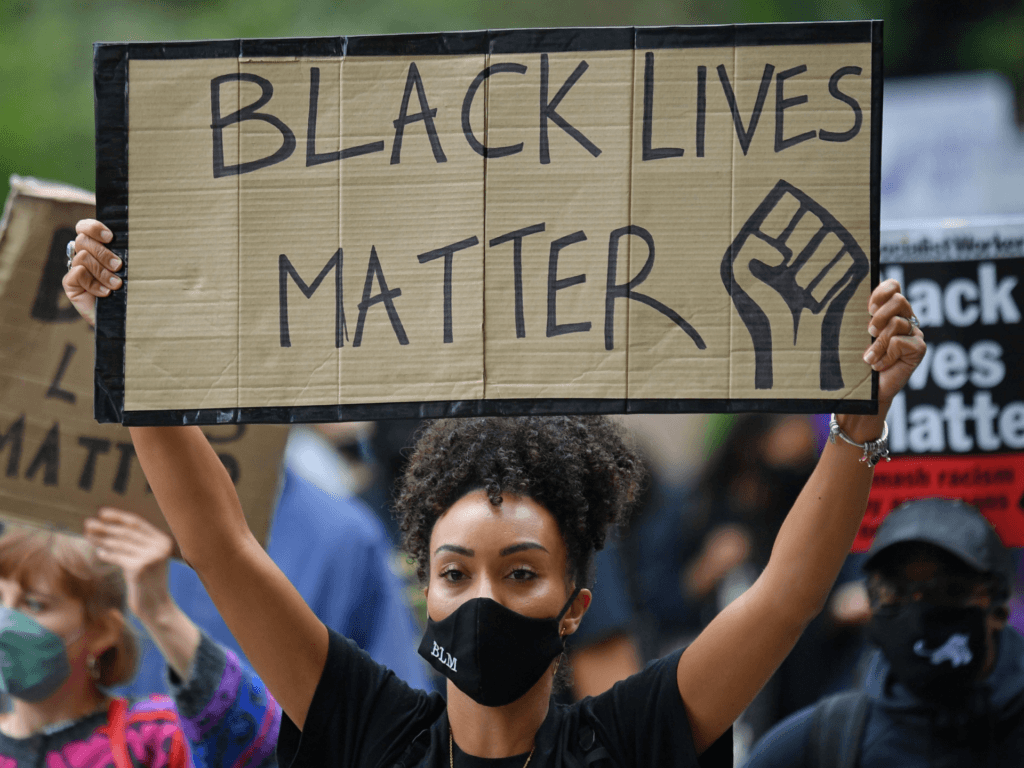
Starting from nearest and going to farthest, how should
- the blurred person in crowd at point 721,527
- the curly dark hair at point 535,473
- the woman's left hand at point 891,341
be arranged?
the woman's left hand at point 891,341
the curly dark hair at point 535,473
the blurred person in crowd at point 721,527

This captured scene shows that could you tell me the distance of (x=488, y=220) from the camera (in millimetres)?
2139

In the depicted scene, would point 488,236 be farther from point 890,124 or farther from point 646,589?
point 890,124

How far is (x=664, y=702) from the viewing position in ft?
7.07

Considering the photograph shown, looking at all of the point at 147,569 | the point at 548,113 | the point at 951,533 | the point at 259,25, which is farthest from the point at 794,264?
the point at 259,25

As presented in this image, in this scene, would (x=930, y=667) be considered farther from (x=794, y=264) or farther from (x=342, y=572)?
(x=342, y=572)

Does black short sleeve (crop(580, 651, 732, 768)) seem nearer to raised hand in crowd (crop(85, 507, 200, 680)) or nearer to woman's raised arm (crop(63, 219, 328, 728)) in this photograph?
woman's raised arm (crop(63, 219, 328, 728))

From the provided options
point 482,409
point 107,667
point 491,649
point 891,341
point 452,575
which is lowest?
point 107,667

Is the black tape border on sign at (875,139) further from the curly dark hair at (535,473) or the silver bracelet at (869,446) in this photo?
the curly dark hair at (535,473)

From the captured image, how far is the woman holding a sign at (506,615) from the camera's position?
206 centimetres

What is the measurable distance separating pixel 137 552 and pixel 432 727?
1.03 m

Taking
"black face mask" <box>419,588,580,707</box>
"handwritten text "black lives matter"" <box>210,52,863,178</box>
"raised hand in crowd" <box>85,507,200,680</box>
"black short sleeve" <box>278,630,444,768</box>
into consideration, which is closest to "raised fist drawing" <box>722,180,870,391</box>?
"handwritten text "black lives matter"" <box>210,52,863,178</box>

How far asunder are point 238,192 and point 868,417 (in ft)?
3.82

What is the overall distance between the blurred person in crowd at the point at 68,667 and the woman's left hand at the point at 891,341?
6.35 ft

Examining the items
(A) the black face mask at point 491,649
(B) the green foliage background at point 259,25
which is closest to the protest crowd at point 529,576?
(A) the black face mask at point 491,649
